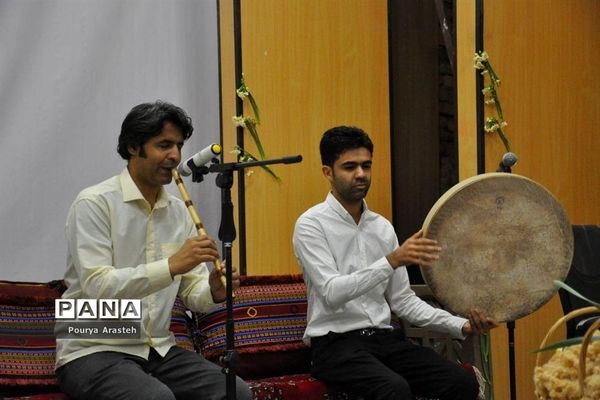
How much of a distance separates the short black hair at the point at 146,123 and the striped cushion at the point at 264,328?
87 centimetres

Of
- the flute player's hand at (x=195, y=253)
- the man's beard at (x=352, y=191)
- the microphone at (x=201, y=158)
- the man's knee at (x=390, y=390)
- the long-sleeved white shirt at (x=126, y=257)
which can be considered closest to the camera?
the microphone at (x=201, y=158)

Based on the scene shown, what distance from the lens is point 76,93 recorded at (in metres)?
4.42

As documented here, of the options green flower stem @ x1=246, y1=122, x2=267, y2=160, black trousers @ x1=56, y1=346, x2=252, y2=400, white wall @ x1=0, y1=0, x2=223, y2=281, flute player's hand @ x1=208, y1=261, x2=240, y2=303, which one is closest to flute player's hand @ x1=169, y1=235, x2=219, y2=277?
flute player's hand @ x1=208, y1=261, x2=240, y2=303

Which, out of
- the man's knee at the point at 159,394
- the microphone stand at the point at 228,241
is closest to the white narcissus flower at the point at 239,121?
the microphone stand at the point at 228,241

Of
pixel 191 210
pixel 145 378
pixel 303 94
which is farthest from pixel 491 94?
pixel 145 378

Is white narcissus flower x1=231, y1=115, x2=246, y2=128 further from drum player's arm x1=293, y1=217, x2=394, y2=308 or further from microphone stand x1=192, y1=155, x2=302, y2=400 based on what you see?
microphone stand x1=192, y1=155, x2=302, y2=400

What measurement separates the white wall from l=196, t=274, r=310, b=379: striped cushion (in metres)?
0.65

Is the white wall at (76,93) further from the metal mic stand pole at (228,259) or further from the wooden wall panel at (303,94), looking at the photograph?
the metal mic stand pole at (228,259)

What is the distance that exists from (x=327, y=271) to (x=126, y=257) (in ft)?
2.72

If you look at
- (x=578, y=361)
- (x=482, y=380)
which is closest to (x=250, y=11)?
(x=482, y=380)

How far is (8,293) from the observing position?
11.7 feet

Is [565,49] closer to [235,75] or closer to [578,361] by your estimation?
[235,75]

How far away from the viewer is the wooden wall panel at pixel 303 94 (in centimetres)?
469

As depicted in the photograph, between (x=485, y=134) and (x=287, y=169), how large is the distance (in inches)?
38.7
